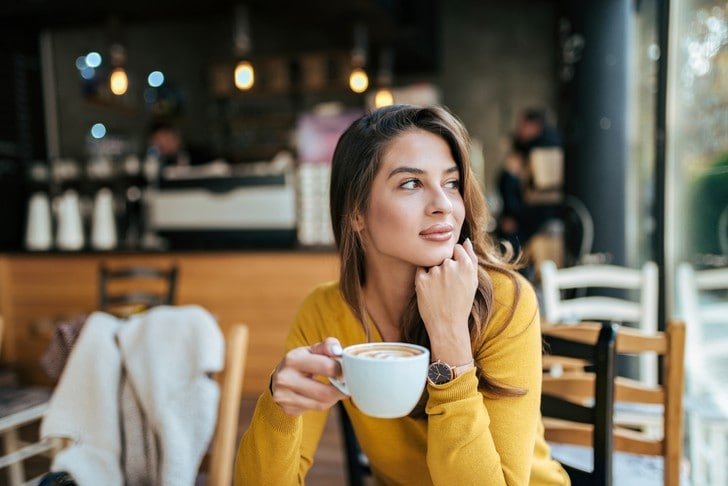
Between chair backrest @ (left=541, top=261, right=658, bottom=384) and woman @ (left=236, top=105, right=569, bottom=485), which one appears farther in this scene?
chair backrest @ (left=541, top=261, right=658, bottom=384)

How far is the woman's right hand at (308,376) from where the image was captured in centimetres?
65

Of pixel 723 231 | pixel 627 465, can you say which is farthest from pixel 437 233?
pixel 723 231

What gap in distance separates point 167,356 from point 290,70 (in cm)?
622

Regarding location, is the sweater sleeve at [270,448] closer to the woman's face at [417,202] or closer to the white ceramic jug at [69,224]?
the woman's face at [417,202]

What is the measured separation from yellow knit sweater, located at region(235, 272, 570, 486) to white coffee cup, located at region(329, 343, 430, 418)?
0.19 metres

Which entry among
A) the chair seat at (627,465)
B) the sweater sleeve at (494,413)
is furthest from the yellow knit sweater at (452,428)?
the chair seat at (627,465)

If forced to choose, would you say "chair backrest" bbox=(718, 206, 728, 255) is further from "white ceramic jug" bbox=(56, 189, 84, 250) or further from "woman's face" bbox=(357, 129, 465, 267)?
"white ceramic jug" bbox=(56, 189, 84, 250)

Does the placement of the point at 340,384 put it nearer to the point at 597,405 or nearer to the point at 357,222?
the point at 357,222

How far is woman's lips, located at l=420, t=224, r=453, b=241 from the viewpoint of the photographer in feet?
2.72

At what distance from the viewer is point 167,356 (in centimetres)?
119

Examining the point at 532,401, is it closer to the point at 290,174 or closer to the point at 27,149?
the point at 290,174

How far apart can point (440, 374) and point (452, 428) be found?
0.25 ft

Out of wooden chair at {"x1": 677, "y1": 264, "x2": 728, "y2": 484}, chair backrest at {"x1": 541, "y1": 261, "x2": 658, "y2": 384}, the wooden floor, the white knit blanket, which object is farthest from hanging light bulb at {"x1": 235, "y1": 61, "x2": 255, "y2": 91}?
the white knit blanket

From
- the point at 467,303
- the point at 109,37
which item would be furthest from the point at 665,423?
the point at 109,37
